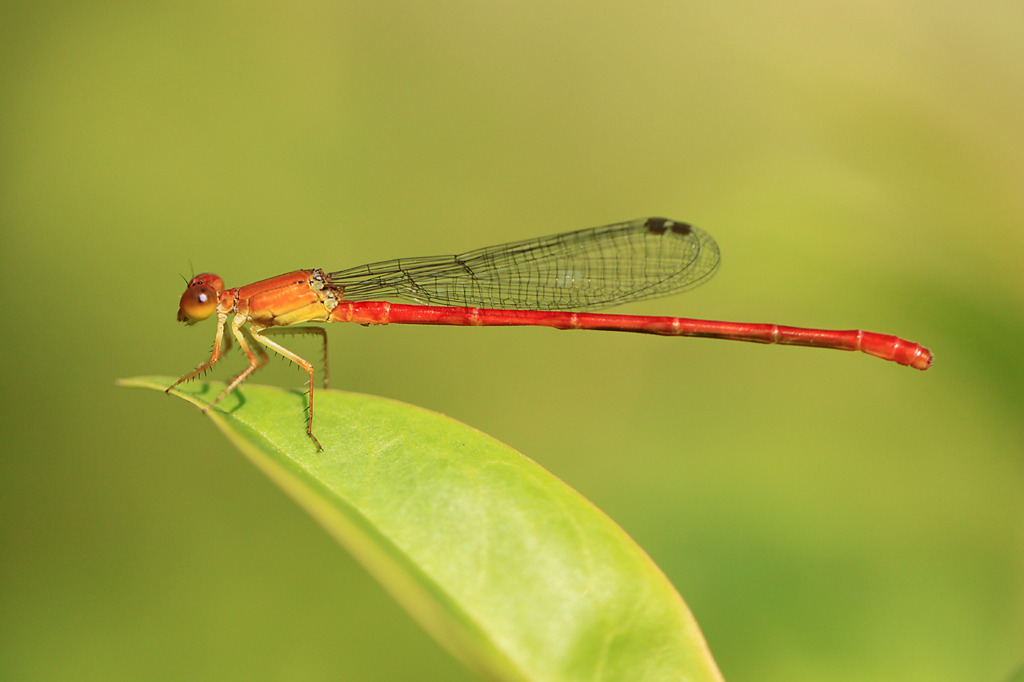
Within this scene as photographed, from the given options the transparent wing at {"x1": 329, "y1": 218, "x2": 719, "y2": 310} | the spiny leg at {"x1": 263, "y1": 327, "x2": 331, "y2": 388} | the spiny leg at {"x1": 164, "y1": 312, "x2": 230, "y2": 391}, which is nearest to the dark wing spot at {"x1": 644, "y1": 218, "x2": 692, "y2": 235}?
the transparent wing at {"x1": 329, "y1": 218, "x2": 719, "y2": 310}

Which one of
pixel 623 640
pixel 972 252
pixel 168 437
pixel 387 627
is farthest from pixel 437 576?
pixel 168 437

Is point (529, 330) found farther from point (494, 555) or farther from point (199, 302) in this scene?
point (494, 555)

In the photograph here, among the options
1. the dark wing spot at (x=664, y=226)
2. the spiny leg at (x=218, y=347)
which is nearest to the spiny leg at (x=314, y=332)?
the spiny leg at (x=218, y=347)

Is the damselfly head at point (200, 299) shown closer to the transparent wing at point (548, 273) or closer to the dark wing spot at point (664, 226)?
the transparent wing at point (548, 273)

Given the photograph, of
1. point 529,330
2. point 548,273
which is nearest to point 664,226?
point 548,273

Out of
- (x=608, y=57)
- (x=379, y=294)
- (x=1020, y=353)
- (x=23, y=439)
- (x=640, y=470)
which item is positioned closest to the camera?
(x=1020, y=353)

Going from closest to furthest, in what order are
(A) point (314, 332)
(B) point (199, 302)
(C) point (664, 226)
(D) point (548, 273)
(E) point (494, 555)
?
(E) point (494, 555), (B) point (199, 302), (A) point (314, 332), (C) point (664, 226), (D) point (548, 273)

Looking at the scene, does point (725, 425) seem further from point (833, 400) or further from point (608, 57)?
point (608, 57)
